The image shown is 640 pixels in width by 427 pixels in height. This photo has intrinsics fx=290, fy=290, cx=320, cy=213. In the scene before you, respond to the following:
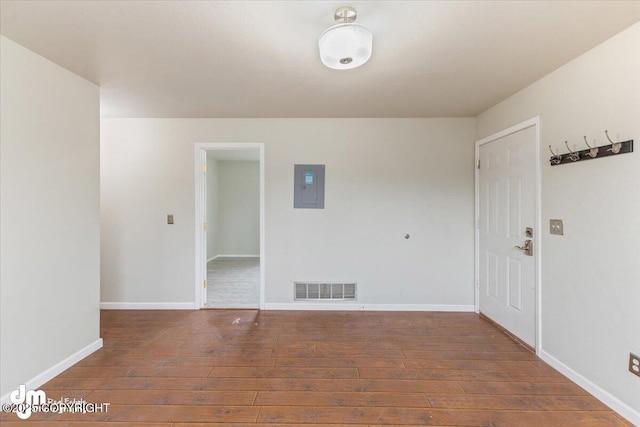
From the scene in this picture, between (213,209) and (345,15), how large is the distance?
5869 millimetres

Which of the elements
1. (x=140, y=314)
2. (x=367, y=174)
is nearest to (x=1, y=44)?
(x=140, y=314)

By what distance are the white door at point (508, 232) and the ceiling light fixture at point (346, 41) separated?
5.97 ft

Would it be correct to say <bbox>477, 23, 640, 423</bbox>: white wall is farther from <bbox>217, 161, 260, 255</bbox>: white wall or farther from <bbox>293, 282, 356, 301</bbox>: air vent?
<bbox>217, 161, 260, 255</bbox>: white wall

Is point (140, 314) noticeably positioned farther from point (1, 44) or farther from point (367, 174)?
point (367, 174)

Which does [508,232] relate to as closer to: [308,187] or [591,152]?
[591,152]

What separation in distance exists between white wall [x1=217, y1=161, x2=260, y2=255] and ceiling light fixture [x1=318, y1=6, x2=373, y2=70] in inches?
225

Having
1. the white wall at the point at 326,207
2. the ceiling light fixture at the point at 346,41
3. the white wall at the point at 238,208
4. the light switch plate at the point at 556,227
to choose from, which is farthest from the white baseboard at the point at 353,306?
the white wall at the point at 238,208

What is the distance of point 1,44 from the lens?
69.7 inches

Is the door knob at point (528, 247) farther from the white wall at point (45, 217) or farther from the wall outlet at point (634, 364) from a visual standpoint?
the white wall at point (45, 217)

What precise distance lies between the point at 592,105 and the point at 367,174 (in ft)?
6.53

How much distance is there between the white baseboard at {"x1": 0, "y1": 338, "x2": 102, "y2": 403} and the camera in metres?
1.94

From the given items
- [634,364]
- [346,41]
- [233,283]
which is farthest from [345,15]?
[233,283]

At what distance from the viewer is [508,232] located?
2799 mm

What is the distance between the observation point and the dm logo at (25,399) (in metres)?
1.77
